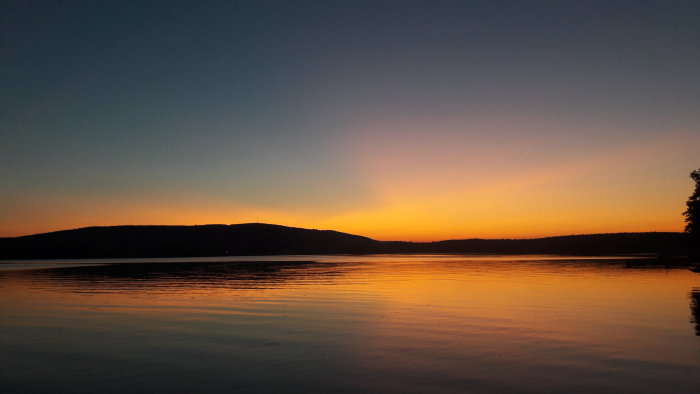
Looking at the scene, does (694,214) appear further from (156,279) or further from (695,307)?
(156,279)

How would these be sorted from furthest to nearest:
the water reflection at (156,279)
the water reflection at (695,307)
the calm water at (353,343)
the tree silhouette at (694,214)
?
the tree silhouette at (694,214), the water reflection at (156,279), the water reflection at (695,307), the calm water at (353,343)

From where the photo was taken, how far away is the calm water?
1471 centimetres

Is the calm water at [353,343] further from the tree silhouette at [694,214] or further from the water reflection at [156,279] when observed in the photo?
the tree silhouette at [694,214]

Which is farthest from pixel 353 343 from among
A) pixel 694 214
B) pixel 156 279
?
pixel 694 214

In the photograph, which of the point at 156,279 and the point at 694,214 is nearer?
the point at 156,279

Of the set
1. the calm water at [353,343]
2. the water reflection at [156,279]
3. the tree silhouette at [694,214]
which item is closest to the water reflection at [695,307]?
the calm water at [353,343]

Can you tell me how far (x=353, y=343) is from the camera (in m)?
20.6

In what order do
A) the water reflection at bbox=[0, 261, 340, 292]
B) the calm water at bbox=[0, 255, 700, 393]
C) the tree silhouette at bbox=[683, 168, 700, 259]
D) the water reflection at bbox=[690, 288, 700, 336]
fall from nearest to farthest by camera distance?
the calm water at bbox=[0, 255, 700, 393]
the water reflection at bbox=[690, 288, 700, 336]
the water reflection at bbox=[0, 261, 340, 292]
the tree silhouette at bbox=[683, 168, 700, 259]

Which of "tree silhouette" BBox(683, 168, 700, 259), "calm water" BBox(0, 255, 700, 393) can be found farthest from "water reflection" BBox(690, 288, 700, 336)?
"tree silhouette" BBox(683, 168, 700, 259)

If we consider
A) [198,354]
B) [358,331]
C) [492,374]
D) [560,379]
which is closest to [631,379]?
[560,379]

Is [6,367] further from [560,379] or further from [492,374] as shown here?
[560,379]

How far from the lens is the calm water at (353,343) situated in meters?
14.7

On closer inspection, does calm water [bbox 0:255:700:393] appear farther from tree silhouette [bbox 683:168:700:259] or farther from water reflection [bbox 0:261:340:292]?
tree silhouette [bbox 683:168:700:259]

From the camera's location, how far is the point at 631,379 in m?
14.8
